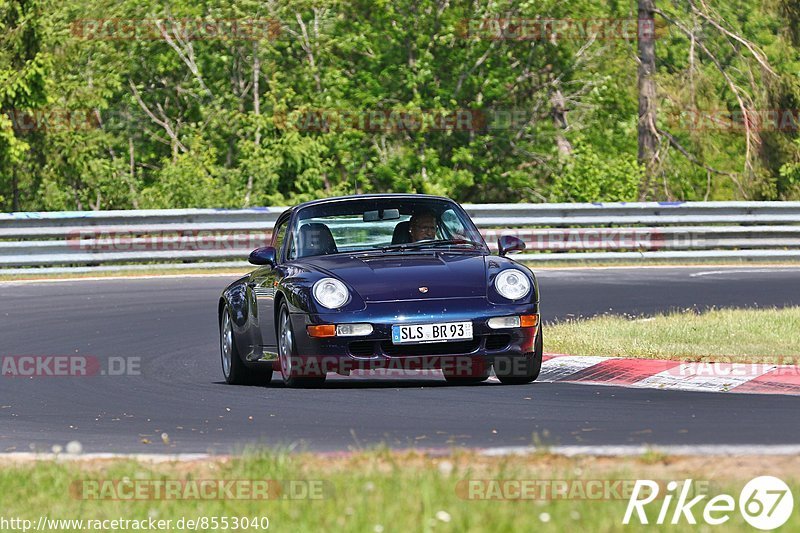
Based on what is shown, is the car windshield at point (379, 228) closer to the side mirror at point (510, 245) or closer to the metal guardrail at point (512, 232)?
the side mirror at point (510, 245)

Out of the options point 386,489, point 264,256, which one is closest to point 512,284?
point 264,256

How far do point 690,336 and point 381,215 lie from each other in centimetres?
298

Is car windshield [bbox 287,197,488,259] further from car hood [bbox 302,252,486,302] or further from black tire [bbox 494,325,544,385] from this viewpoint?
black tire [bbox 494,325,544,385]

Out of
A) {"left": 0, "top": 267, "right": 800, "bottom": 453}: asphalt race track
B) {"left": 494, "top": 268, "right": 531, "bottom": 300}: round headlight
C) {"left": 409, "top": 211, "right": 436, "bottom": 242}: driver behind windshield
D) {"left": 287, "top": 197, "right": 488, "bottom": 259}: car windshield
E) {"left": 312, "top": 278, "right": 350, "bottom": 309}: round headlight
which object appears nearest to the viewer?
{"left": 0, "top": 267, "right": 800, "bottom": 453}: asphalt race track

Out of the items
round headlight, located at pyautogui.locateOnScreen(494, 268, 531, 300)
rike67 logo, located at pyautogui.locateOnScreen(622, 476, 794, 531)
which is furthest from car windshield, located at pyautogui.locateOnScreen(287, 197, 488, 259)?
rike67 logo, located at pyautogui.locateOnScreen(622, 476, 794, 531)

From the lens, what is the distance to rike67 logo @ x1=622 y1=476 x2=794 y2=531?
16.8 feet

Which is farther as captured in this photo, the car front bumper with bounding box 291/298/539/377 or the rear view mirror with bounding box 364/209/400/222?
the rear view mirror with bounding box 364/209/400/222

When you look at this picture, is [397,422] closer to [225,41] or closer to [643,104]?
[643,104]

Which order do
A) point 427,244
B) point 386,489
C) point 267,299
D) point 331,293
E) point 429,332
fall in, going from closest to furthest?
point 386,489 < point 429,332 < point 331,293 < point 267,299 < point 427,244

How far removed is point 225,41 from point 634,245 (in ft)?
38.8

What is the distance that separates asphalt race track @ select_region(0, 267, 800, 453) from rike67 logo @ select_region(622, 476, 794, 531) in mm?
1542

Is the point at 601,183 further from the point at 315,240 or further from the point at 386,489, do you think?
the point at 386,489

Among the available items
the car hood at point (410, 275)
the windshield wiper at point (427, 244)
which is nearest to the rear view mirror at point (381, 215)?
the windshield wiper at point (427, 244)

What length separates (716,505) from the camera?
5.36 m
